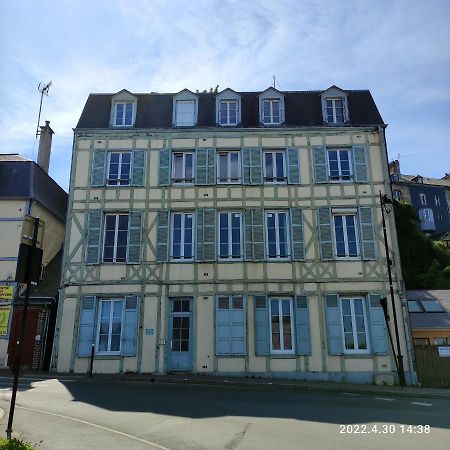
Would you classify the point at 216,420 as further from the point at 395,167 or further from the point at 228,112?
the point at 395,167

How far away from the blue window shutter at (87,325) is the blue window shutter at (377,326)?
897cm

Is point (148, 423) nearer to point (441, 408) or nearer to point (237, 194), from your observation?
point (441, 408)

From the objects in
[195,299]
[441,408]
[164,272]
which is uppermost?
[164,272]

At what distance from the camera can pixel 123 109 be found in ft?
57.0

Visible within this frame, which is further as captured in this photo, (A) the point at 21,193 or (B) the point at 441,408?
(A) the point at 21,193

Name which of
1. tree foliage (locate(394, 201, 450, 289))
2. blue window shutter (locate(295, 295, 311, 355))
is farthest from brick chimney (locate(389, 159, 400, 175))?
blue window shutter (locate(295, 295, 311, 355))

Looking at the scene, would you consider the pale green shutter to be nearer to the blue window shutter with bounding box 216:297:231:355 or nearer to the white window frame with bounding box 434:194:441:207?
the blue window shutter with bounding box 216:297:231:355

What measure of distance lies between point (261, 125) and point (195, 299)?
22.7 ft

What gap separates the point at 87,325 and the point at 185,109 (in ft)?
28.6

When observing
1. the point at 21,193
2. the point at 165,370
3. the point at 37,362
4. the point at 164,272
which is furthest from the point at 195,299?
the point at 21,193

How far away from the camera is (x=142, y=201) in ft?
52.2

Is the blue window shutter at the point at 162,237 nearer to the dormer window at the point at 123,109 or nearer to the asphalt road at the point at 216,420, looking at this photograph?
the dormer window at the point at 123,109

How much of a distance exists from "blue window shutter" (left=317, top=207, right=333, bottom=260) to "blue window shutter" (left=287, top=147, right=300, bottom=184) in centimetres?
142

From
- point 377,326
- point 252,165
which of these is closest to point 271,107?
point 252,165
